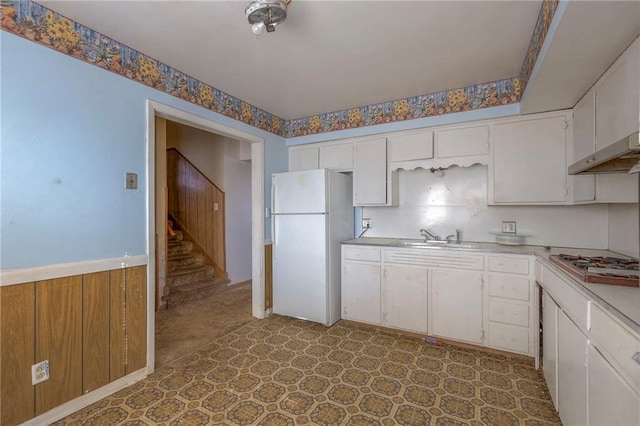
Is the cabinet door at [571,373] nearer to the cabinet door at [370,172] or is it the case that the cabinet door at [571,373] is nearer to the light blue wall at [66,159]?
the cabinet door at [370,172]

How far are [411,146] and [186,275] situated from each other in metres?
3.60

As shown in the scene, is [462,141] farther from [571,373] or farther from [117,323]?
[117,323]

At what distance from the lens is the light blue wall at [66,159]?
158 centimetres

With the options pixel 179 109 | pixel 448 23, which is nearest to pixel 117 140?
pixel 179 109

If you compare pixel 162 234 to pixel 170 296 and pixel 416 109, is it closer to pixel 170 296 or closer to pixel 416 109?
pixel 170 296

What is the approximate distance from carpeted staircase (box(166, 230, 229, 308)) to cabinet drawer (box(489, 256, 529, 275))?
3.72 m

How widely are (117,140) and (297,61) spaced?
1.45 m

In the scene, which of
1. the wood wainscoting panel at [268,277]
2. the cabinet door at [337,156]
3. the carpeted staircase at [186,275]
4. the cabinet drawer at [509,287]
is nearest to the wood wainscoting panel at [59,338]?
the wood wainscoting panel at [268,277]

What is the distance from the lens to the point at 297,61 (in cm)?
231

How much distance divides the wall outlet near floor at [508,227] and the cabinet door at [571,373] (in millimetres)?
1371

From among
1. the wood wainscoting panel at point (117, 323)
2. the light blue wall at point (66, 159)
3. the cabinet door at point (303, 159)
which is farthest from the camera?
the cabinet door at point (303, 159)

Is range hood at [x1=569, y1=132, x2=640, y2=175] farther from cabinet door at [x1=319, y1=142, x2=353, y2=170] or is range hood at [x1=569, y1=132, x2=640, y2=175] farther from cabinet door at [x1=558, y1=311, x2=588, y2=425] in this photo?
cabinet door at [x1=319, y1=142, x2=353, y2=170]

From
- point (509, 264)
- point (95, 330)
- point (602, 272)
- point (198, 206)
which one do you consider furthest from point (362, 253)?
point (198, 206)

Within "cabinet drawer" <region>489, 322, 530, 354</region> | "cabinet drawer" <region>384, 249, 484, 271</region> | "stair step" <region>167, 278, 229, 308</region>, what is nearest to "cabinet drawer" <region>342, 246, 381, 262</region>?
"cabinet drawer" <region>384, 249, 484, 271</region>
